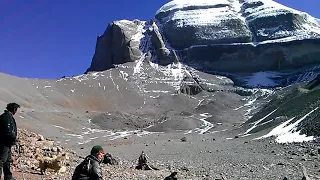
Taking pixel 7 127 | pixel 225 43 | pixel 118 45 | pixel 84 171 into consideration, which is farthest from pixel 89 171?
pixel 225 43

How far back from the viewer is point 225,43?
183000 millimetres

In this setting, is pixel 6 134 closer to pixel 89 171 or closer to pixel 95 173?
pixel 89 171

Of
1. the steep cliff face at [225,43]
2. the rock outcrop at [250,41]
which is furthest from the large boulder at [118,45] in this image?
the rock outcrop at [250,41]

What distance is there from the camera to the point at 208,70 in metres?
172

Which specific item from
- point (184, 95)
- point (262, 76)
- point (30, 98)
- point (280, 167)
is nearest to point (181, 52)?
point (262, 76)

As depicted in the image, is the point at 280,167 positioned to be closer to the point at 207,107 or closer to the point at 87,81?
the point at 207,107

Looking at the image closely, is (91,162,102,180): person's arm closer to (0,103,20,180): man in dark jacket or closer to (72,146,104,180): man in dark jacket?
(72,146,104,180): man in dark jacket

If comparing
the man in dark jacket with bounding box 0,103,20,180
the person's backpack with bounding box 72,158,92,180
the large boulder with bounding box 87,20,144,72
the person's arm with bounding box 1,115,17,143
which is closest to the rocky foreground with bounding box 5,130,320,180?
the man in dark jacket with bounding box 0,103,20,180

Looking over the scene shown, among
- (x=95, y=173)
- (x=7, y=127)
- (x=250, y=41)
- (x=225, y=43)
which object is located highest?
(x=225, y=43)

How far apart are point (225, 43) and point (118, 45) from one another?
46866mm

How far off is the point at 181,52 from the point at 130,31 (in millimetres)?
25525

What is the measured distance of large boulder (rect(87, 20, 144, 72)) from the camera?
176 metres

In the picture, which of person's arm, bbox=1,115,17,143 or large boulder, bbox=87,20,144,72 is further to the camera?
large boulder, bbox=87,20,144,72

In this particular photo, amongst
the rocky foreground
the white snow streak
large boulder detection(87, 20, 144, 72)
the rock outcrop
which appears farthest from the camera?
large boulder detection(87, 20, 144, 72)
